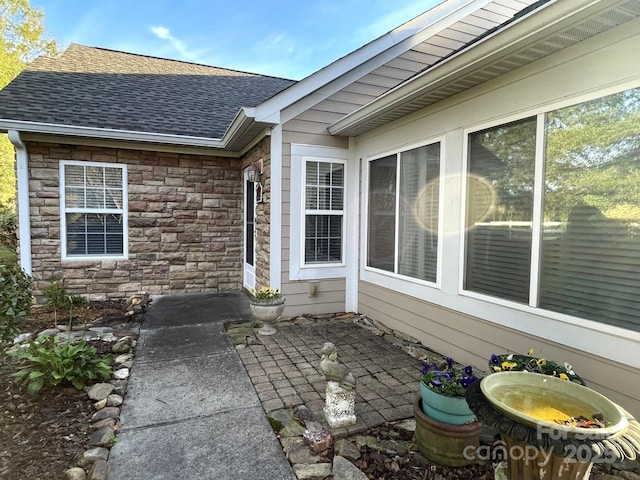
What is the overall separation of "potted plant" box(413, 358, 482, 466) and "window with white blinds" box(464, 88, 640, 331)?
1.15 metres

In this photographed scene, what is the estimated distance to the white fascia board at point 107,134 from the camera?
5.02 m

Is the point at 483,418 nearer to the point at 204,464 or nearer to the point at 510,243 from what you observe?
the point at 204,464

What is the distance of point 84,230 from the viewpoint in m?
5.88

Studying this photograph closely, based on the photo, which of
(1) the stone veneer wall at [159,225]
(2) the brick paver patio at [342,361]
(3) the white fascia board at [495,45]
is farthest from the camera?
(1) the stone veneer wall at [159,225]

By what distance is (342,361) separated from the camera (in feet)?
12.1

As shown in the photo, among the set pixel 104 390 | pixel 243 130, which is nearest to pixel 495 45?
pixel 243 130

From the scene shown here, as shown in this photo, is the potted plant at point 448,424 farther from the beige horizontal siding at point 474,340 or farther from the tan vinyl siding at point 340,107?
the tan vinyl siding at point 340,107

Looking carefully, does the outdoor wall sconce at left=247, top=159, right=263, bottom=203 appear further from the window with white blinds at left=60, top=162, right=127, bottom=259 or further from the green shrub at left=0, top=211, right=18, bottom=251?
the green shrub at left=0, top=211, right=18, bottom=251

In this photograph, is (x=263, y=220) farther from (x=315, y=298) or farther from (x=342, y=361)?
(x=342, y=361)

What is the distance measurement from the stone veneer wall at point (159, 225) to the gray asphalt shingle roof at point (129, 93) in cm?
49

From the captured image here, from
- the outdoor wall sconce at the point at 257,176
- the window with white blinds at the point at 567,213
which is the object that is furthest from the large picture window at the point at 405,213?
the outdoor wall sconce at the point at 257,176

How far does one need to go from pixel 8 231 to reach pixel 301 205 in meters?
9.60

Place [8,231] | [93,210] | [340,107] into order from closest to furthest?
1. [340,107]
2. [93,210]
3. [8,231]

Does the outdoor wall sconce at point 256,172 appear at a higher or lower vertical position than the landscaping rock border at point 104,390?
higher
